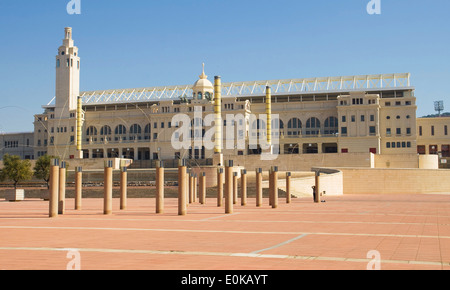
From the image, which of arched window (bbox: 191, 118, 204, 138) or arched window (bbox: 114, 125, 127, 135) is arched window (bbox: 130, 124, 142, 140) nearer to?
arched window (bbox: 114, 125, 127, 135)

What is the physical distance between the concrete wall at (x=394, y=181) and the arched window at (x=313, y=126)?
1208 inches

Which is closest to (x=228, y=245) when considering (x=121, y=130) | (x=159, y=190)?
(x=159, y=190)

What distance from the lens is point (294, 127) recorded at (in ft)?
320

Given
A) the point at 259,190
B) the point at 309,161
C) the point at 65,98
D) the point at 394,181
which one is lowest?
the point at 394,181

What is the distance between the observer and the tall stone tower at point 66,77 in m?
108

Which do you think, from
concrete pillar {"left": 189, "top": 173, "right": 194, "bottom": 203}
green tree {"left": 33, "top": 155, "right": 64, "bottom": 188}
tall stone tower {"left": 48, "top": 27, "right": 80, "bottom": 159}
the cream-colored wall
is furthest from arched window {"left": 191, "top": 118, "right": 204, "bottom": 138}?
concrete pillar {"left": 189, "top": 173, "right": 194, "bottom": 203}

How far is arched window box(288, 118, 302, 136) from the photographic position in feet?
319

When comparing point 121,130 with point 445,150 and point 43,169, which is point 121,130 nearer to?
point 43,169

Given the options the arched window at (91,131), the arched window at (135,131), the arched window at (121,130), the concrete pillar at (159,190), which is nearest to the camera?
the concrete pillar at (159,190)

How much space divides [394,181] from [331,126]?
104 ft

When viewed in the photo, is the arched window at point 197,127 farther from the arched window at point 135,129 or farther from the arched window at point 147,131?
the arched window at point 135,129

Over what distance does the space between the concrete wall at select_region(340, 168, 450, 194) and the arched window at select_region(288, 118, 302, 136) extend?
103 feet

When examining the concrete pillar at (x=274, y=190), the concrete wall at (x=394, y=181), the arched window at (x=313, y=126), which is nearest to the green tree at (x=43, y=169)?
the concrete pillar at (x=274, y=190)

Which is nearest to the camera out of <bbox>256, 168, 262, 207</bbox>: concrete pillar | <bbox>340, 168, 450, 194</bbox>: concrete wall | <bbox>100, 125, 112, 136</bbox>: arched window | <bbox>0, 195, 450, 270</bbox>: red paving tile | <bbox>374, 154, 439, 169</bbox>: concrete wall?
<bbox>0, 195, 450, 270</bbox>: red paving tile
